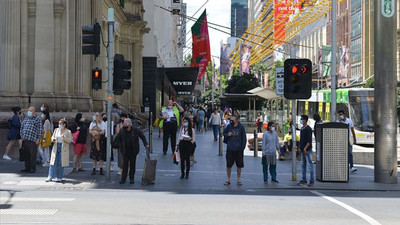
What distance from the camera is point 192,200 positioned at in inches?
475

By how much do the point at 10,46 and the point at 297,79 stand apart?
37.6 ft

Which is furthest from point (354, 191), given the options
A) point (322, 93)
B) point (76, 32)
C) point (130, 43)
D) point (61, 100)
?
point (130, 43)

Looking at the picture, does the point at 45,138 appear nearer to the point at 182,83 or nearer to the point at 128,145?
the point at 128,145

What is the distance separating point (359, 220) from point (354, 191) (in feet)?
15.9

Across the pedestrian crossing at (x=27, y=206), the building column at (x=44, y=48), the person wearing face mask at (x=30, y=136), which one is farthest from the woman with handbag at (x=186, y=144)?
the building column at (x=44, y=48)

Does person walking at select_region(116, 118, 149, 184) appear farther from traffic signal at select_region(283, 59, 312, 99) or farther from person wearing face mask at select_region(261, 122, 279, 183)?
traffic signal at select_region(283, 59, 312, 99)

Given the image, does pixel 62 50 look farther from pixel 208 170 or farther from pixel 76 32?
pixel 208 170

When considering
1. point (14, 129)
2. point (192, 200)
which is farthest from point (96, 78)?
point (192, 200)

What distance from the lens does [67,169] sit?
57.2 feet

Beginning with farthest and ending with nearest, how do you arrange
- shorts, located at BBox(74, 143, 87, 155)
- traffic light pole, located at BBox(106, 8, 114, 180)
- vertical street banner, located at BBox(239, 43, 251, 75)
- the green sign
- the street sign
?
vertical street banner, located at BBox(239, 43, 251, 75)
the street sign
shorts, located at BBox(74, 143, 87, 155)
the green sign
traffic light pole, located at BBox(106, 8, 114, 180)

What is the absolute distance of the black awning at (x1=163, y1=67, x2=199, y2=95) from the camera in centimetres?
5299

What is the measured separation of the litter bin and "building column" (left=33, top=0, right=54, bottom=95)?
11410mm

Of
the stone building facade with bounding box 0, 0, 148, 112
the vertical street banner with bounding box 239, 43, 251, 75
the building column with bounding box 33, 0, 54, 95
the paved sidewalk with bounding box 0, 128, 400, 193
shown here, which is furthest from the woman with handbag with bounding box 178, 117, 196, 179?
the vertical street banner with bounding box 239, 43, 251, 75

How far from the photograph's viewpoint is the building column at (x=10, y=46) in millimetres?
22047
